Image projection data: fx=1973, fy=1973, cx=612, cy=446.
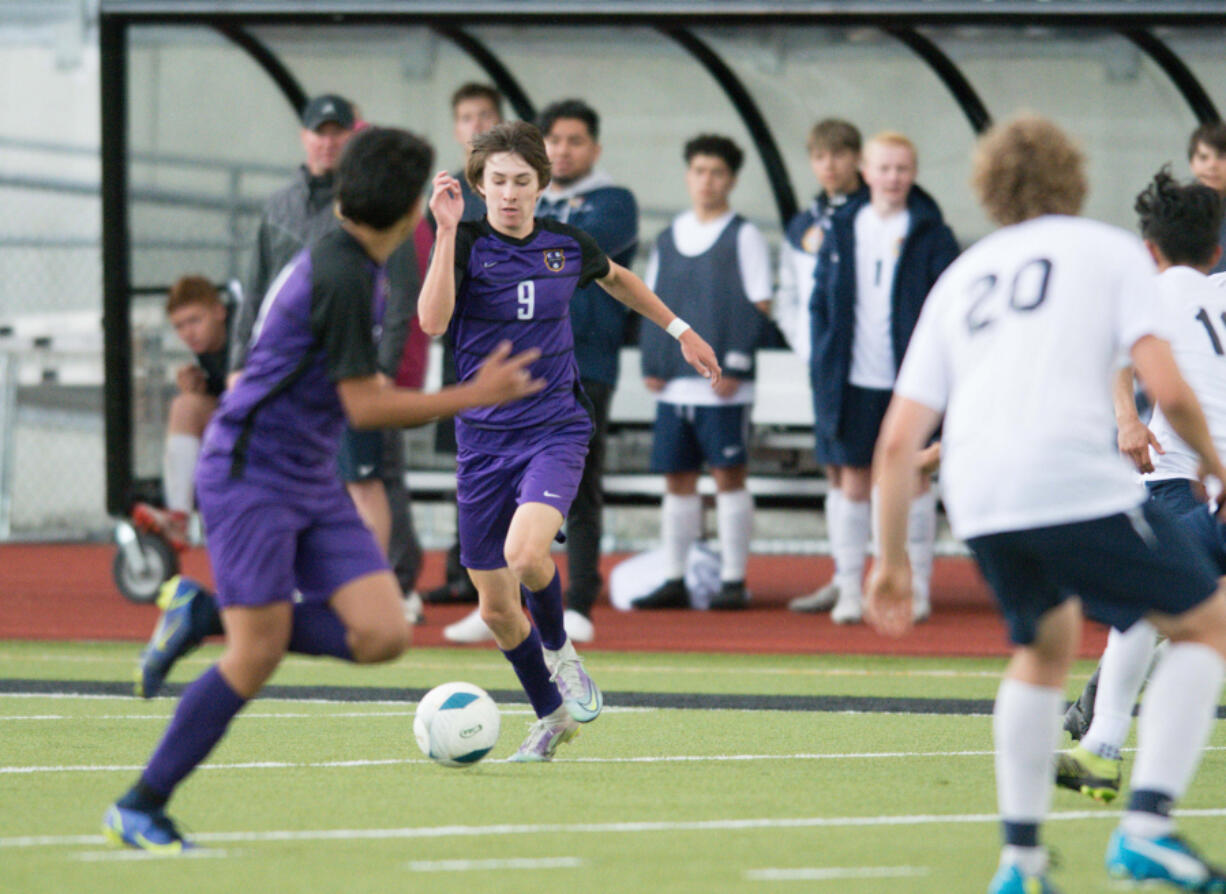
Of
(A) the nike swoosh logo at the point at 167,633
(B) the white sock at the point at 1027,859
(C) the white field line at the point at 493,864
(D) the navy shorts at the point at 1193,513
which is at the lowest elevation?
(C) the white field line at the point at 493,864

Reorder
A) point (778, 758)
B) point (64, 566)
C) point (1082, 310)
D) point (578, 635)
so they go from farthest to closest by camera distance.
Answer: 1. point (64, 566)
2. point (578, 635)
3. point (778, 758)
4. point (1082, 310)

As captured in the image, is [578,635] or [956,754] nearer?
[956,754]

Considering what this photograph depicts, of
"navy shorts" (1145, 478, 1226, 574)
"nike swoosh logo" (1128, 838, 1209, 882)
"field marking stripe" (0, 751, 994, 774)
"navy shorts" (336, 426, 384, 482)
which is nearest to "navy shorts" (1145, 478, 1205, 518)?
"navy shorts" (1145, 478, 1226, 574)

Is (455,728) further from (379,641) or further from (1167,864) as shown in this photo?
(1167,864)

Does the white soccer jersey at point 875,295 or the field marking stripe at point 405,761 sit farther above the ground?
the white soccer jersey at point 875,295

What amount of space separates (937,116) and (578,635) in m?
4.86

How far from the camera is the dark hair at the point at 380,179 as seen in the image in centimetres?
465

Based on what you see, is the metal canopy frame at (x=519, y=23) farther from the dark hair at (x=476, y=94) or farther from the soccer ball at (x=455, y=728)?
the soccer ball at (x=455, y=728)

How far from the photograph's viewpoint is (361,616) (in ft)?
15.4

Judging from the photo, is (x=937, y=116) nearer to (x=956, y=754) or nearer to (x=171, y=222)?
(x=171, y=222)

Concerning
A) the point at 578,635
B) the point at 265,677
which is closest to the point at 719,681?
the point at 578,635

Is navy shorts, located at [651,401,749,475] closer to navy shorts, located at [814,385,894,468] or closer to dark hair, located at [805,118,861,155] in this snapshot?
navy shorts, located at [814,385,894,468]

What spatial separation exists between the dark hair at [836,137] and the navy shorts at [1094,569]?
245 inches

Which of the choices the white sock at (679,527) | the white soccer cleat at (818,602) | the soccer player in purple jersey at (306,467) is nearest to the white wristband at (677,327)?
the soccer player in purple jersey at (306,467)
